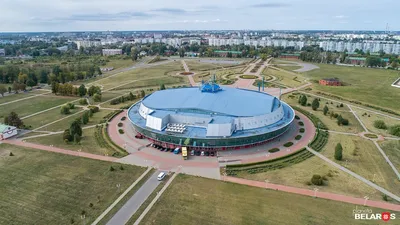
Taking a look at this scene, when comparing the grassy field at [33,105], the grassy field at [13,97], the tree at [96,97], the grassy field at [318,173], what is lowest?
the grassy field at [318,173]

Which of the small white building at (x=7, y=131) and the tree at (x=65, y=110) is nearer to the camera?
the small white building at (x=7, y=131)

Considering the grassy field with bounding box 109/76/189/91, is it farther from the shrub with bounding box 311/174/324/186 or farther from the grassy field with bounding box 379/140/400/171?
the shrub with bounding box 311/174/324/186

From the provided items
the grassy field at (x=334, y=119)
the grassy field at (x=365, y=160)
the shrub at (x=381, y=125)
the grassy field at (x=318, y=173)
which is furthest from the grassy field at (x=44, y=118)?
the shrub at (x=381, y=125)

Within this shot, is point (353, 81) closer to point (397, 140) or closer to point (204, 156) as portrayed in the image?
point (397, 140)

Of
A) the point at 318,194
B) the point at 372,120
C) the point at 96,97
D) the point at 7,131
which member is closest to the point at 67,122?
the point at 7,131

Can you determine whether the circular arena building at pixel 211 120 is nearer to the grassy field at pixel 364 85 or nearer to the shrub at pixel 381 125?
the shrub at pixel 381 125

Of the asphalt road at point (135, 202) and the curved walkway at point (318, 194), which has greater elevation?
the curved walkway at point (318, 194)

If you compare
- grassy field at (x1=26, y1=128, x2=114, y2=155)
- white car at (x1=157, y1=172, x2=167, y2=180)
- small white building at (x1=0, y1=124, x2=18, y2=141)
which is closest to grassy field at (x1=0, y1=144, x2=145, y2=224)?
grassy field at (x1=26, y1=128, x2=114, y2=155)

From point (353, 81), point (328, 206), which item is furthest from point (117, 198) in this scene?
point (353, 81)
